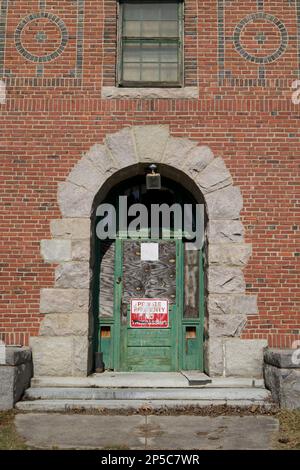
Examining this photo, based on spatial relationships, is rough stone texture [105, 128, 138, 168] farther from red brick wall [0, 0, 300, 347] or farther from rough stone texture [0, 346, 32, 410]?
rough stone texture [0, 346, 32, 410]

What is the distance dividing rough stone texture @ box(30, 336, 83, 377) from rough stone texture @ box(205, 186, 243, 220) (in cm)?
273

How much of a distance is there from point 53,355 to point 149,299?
1.69 meters

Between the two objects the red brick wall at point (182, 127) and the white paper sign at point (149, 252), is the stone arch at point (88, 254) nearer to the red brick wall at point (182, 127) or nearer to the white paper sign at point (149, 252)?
the red brick wall at point (182, 127)

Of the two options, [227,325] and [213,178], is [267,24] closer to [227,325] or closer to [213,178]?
[213,178]

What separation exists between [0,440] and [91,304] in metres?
2.65

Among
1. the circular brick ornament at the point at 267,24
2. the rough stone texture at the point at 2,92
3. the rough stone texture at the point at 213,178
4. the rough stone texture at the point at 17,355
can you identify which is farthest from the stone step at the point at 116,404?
the circular brick ornament at the point at 267,24

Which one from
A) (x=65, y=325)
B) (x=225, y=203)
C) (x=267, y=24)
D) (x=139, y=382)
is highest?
(x=267, y=24)

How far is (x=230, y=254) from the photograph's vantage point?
24.0ft

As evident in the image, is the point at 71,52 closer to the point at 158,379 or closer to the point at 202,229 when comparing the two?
the point at 202,229

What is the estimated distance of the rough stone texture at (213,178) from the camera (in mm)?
7461

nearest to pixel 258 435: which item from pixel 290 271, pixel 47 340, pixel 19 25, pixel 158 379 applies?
pixel 158 379

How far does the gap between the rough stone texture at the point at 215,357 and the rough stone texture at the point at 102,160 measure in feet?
9.32

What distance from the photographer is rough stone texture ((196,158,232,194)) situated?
7.46 m

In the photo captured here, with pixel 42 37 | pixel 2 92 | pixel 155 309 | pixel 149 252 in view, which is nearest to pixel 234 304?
pixel 155 309
